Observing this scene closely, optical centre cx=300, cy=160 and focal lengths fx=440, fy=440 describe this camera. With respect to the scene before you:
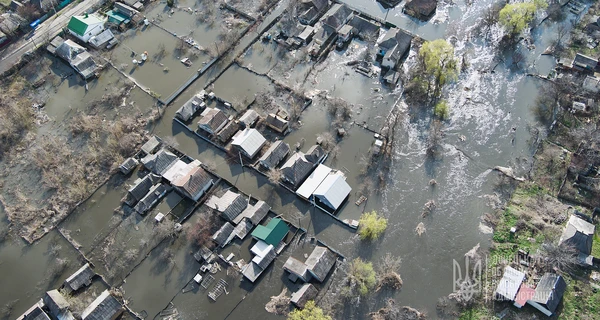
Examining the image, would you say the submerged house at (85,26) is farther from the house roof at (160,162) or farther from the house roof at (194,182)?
the house roof at (194,182)

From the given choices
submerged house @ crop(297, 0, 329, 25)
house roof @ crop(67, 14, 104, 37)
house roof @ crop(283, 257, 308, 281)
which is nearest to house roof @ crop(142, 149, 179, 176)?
house roof @ crop(283, 257, 308, 281)

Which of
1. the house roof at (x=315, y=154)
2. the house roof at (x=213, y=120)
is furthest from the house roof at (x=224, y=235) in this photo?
the house roof at (x=213, y=120)

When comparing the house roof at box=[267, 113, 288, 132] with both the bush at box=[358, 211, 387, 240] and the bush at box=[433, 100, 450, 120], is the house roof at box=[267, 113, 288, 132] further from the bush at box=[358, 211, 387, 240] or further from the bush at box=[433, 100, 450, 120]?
the bush at box=[433, 100, 450, 120]

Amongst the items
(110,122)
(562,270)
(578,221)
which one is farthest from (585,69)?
(110,122)

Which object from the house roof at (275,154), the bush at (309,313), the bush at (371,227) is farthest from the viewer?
the house roof at (275,154)

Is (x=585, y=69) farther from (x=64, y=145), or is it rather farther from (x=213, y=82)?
(x=64, y=145)

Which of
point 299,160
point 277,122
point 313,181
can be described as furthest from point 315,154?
point 277,122
